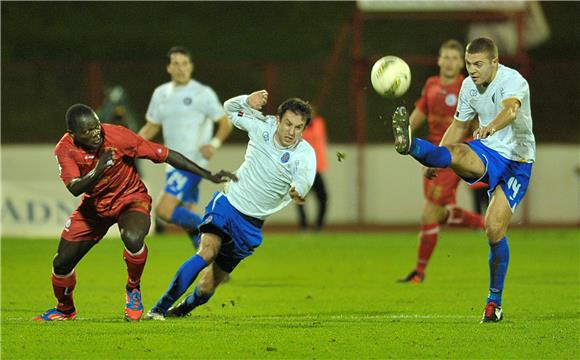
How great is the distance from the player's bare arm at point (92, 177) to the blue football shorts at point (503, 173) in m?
2.86

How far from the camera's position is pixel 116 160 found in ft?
30.2

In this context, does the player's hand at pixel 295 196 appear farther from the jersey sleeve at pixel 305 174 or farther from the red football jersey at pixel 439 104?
the red football jersey at pixel 439 104

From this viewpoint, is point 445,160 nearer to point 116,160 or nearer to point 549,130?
point 116,160

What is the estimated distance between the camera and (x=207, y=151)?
43.2 feet

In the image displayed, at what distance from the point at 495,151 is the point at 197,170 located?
238 centimetres

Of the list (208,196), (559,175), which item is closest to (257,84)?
(208,196)

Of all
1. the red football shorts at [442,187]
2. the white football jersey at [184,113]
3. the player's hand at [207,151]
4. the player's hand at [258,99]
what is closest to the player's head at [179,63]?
the white football jersey at [184,113]

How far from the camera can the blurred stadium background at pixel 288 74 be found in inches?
844

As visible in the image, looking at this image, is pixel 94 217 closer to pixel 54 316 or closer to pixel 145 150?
pixel 145 150

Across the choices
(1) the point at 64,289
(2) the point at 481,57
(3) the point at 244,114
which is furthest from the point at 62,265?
(2) the point at 481,57

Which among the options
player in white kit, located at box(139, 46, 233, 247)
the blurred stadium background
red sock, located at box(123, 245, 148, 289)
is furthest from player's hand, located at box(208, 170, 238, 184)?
the blurred stadium background

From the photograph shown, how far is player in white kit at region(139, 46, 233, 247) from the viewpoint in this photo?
13359 millimetres

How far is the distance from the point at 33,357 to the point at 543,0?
78.8 feet

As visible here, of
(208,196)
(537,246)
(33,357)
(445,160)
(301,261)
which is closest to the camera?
(33,357)
